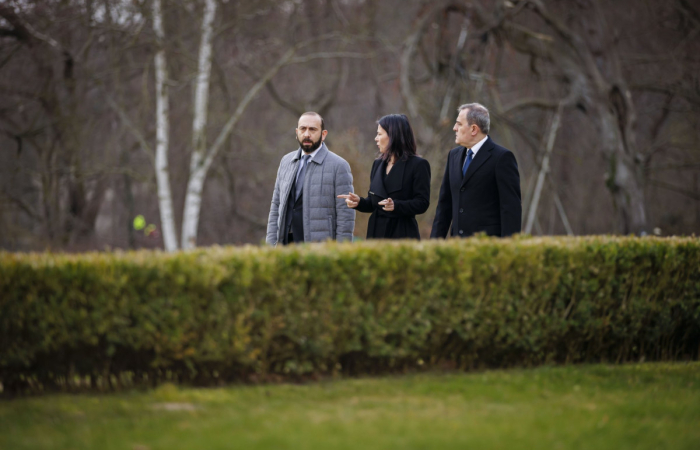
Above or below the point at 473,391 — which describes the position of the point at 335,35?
above

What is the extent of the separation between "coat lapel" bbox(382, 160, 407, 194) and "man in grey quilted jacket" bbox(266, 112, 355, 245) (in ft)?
1.10

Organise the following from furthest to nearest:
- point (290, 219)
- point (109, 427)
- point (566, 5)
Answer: point (566, 5) < point (290, 219) < point (109, 427)

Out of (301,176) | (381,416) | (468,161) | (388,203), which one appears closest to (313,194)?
(301,176)

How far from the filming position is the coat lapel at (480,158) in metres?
6.36

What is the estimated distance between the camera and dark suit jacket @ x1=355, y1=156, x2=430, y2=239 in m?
6.42

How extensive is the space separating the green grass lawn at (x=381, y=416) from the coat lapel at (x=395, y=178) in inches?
72.0

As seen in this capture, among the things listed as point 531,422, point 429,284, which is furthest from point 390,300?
point 531,422

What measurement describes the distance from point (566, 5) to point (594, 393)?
13.2 m

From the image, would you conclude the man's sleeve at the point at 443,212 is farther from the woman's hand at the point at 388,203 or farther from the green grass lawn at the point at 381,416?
the green grass lawn at the point at 381,416

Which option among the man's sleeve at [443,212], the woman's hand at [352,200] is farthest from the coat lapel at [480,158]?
the woman's hand at [352,200]

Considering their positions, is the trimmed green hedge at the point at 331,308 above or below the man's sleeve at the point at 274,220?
below

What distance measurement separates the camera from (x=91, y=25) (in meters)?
16.8

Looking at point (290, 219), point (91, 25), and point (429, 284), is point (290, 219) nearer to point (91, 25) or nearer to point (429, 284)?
point (429, 284)

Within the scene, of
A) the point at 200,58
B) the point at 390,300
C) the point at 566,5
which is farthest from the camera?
the point at 200,58
